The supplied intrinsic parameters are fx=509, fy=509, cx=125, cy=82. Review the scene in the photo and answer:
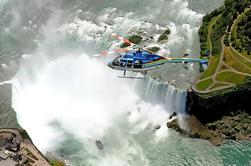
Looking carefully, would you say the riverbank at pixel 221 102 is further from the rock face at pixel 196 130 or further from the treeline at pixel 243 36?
the treeline at pixel 243 36

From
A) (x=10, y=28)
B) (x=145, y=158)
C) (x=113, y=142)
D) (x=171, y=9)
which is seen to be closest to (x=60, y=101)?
(x=113, y=142)

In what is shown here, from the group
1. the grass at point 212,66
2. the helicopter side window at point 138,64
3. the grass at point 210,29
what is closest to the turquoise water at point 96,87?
the grass at point 210,29

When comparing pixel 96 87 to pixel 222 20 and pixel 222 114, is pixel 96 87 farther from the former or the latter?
pixel 222 20

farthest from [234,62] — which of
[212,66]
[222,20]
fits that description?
[222,20]

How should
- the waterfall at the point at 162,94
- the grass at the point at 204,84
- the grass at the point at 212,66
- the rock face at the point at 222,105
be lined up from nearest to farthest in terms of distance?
the rock face at the point at 222,105
the grass at the point at 204,84
the waterfall at the point at 162,94
the grass at the point at 212,66

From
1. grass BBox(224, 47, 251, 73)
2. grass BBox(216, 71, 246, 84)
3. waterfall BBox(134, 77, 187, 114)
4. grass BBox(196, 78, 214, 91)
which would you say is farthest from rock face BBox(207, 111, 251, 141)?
grass BBox(224, 47, 251, 73)

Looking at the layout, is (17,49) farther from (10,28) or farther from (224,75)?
(224,75)

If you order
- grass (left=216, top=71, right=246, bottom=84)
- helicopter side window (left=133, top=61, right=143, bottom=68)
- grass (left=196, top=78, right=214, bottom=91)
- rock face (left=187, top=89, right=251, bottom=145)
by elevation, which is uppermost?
helicopter side window (left=133, top=61, right=143, bottom=68)

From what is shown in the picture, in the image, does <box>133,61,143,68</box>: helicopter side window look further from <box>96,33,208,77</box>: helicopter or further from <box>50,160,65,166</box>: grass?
<box>50,160,65,166</box>: grass
